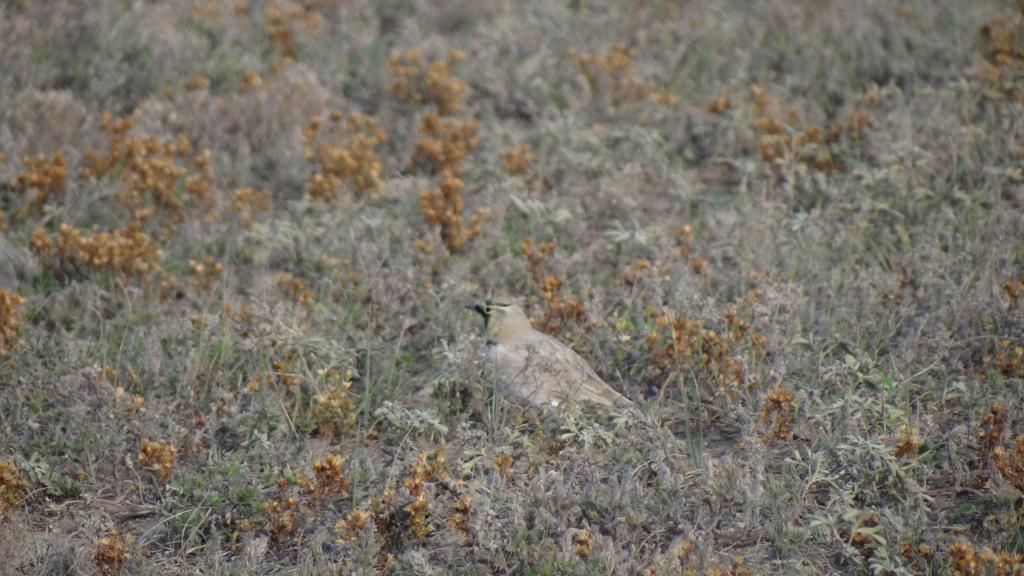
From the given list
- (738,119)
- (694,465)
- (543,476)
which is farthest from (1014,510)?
(738,119)

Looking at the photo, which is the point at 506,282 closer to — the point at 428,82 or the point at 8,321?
the point at 428,82

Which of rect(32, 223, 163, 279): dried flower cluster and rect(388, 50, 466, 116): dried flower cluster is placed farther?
rect(388, 50, 466, 116): dried flower cluster

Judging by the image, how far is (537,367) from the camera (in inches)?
234

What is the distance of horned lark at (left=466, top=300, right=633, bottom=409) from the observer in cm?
591

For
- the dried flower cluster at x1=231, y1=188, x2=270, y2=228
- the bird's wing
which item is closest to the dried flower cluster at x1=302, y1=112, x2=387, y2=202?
the dried flower cluster at x1=231, y1=188, x2=270, y2=228

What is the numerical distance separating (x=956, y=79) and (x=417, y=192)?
4.34m

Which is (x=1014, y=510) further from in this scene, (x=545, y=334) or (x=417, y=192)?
(x=417, y=192)

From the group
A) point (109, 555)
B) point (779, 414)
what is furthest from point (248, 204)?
point (779, 414)

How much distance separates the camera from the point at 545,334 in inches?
256

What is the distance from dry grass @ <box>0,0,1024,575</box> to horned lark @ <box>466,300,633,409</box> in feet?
0.47

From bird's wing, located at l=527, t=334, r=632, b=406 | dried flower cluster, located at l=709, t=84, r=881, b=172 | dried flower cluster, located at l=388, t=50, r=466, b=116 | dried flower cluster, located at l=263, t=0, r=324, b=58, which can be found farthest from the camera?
dried flower cluster, located at l=263, t=0, r=324, b=58

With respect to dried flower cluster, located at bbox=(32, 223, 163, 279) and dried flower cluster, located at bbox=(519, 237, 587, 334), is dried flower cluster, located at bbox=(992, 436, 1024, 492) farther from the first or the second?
dried flower cluster, located at bbox=(32, 223, 163, 279)

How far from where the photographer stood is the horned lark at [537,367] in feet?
19.4

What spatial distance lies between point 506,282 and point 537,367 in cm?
140
